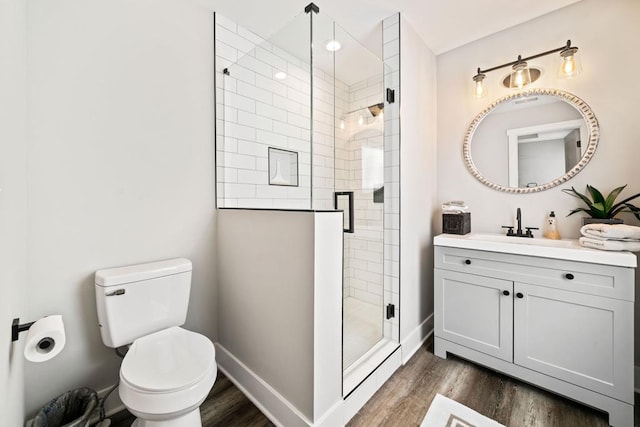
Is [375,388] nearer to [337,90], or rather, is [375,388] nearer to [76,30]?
[337,90]

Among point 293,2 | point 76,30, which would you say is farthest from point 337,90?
point 76,30

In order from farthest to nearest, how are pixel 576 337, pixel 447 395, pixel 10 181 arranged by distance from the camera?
pixel 447 395, pixel 576 337, pixel 10 181

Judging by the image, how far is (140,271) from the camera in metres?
1.39

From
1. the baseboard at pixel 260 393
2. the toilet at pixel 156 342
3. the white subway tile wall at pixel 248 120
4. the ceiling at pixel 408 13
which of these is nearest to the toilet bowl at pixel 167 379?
the toilet at pixel 156 342

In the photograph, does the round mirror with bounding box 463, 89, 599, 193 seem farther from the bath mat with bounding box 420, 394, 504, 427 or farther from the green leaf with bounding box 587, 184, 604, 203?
the bath mat with bounding box 420, 394, 504, 427

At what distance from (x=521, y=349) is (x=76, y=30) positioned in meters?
3.09

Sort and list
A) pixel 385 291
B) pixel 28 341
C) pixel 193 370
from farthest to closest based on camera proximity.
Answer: pixel 385 291
pixel 193 370
pixel 28 341

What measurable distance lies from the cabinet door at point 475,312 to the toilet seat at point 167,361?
1.62m

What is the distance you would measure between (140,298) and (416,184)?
2003 millimetres

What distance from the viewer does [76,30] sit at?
4.28 ft

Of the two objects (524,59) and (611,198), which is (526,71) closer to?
(524,59)

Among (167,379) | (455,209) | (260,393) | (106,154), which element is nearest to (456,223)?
(455,209)

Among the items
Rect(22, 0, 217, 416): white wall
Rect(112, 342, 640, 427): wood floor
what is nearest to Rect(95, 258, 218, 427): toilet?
Rect(22, 0, 217, 416): white wall

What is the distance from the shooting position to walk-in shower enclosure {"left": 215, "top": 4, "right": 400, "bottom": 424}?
127 cm
